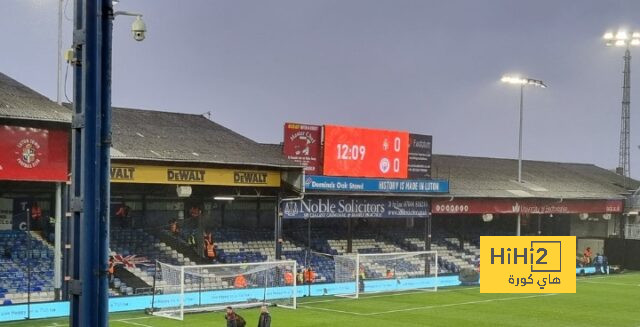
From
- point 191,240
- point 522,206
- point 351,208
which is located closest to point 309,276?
point 351,208

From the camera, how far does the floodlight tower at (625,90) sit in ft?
197

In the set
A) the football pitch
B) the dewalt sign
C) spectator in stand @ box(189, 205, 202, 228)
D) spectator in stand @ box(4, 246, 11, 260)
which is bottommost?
the football pitch

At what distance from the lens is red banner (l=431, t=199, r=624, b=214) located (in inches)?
1939

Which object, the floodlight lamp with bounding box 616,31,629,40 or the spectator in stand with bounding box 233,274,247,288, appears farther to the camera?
the floodlight lamp with bounding box 616,31,629,40

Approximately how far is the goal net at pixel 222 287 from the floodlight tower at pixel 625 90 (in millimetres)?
35291

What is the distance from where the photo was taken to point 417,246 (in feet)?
174

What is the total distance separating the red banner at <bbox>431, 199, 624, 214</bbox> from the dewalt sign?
14.0 meters

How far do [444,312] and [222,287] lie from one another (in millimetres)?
9221

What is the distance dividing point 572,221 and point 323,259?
90.9 ft

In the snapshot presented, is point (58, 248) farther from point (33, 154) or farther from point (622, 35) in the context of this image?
point (622, 35)

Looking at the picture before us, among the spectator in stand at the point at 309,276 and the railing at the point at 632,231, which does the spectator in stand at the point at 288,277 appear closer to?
the spectator in stand at the point at 309,276

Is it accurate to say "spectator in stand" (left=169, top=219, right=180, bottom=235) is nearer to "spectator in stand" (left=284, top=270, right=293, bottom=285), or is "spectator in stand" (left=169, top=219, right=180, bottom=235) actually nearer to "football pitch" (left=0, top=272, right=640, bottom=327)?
"spectator in stand" (left=284, top=270, right=293, bottom=285)

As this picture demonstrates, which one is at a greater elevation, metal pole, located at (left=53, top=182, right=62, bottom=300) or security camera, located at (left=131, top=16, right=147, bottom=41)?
security camera, located at (left=131, top=16, right=147, bottom=41)

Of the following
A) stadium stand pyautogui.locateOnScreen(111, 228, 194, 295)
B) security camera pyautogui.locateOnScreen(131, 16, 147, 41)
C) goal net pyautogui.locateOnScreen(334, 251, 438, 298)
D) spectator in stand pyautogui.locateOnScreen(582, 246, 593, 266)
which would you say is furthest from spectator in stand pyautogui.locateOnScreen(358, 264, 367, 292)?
security camera pyautogui.locateOnScreen(131, 16, 147, 41)
